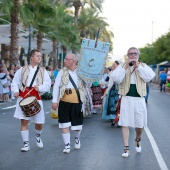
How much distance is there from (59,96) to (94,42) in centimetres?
444

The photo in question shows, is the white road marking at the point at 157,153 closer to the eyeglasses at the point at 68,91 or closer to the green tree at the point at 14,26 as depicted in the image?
the eyeglasses at the point at 68,91

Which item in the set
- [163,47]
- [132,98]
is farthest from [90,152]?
[163,47]

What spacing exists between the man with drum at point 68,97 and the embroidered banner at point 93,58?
3478mm

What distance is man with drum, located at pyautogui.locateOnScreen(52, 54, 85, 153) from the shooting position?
9312 mm

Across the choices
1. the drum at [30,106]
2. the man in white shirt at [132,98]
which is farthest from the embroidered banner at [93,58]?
the man in white shirt at [132,98]

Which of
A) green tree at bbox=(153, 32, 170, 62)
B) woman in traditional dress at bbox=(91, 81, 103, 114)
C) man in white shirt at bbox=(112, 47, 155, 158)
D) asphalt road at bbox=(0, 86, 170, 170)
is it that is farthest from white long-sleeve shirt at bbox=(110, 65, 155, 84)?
green tree at bbox=(153, 32, 170, 62)

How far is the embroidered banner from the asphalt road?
4.87 feet

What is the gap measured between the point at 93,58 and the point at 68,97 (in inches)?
171

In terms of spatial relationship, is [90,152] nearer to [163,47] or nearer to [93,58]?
[93,58]

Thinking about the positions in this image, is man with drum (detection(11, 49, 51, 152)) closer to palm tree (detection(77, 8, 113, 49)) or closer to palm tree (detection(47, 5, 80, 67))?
palm tree (detection(47, 5, 80, 67))

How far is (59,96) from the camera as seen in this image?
9.34m

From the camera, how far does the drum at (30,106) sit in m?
9.17

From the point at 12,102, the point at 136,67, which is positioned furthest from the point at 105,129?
the point at 12,102

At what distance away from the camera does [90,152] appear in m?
9.33
